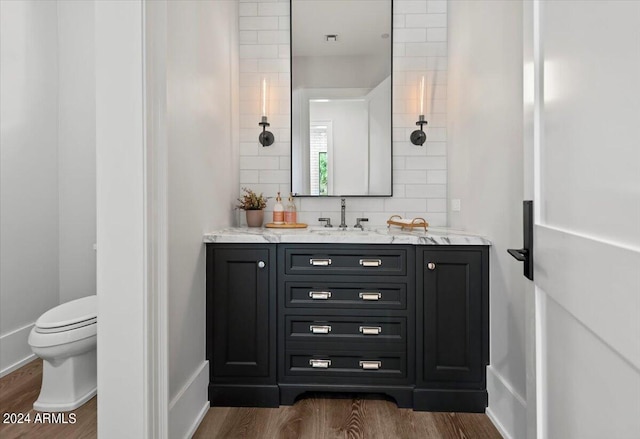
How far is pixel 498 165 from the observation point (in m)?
1.96

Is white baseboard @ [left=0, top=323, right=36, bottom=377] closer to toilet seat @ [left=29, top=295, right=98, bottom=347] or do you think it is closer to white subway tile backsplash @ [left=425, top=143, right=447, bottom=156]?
toilet seat @ [left=29, top=295, right=98, bottom=347]

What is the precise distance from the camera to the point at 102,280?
145cm

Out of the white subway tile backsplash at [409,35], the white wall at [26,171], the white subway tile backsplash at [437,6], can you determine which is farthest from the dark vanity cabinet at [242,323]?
the white subway tile backsplash at [437,6]

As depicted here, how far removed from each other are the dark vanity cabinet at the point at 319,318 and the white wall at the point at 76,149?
Answer: 1.51 metres

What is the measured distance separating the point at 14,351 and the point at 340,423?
2196mm

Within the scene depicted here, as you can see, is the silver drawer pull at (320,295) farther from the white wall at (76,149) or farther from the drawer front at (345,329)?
the white wall at (76,149)

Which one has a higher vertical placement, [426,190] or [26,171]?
[26,171]

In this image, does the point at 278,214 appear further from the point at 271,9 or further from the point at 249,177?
the point at 271,9

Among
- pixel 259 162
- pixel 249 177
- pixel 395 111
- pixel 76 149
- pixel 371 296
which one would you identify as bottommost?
pixel 371 296

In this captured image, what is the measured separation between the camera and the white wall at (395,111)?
2777mm

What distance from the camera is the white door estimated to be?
1.92 ft

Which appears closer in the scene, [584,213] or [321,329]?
[584,213]

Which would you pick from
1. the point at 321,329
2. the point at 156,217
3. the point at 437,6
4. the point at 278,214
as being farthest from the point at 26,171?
the point at 437,6

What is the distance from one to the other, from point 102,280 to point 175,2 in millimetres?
1223
